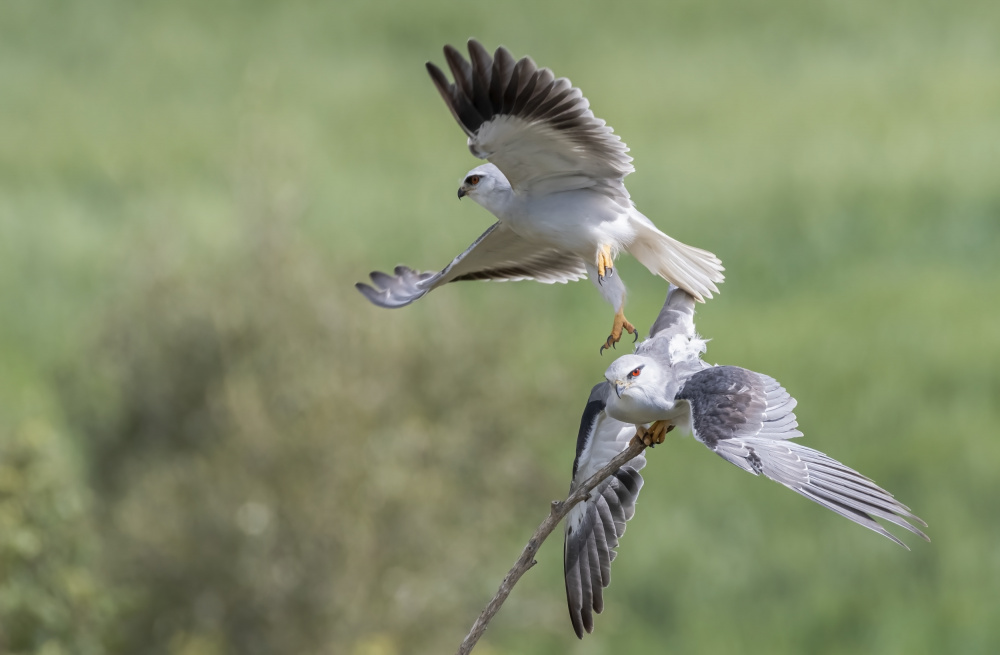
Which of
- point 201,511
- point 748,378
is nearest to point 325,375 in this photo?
point 201,511

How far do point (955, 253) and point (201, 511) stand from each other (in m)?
28.7

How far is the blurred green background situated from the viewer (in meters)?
14.8

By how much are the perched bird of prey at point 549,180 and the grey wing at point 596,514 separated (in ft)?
1.31

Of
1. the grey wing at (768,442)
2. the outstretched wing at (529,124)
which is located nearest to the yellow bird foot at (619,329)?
the outstretched wing at (529,124)

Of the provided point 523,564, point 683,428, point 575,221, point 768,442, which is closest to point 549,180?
point 575,221

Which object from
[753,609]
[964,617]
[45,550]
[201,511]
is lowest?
[45,550]

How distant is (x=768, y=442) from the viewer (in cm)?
430

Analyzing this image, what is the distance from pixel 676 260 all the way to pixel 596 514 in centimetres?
120

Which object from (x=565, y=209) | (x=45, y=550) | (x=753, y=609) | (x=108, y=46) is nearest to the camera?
(x=565, y=209)

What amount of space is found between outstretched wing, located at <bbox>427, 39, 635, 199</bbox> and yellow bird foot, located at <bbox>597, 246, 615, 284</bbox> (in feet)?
1.07

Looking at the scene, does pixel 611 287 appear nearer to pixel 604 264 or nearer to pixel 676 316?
pixel 604 264

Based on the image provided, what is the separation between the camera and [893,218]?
39.6 m

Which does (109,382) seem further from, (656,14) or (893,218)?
(656,14)

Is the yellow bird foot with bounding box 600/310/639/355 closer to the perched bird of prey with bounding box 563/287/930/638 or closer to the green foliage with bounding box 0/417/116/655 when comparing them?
the perched bird of prey with bounding box 563/287/930/638
